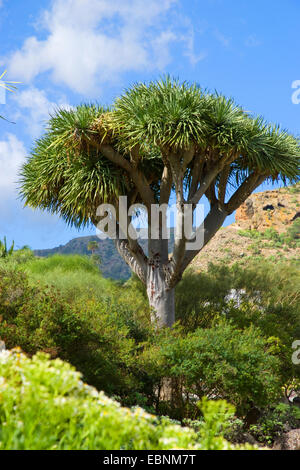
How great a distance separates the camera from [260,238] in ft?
154

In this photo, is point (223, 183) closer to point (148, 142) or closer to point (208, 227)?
point (208, 227)

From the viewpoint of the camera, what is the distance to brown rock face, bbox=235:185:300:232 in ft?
167

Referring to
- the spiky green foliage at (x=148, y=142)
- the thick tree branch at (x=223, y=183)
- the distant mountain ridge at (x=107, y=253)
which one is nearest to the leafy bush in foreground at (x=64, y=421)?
the spiky green foliage at (x=148, y=142)

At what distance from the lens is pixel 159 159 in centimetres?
1189

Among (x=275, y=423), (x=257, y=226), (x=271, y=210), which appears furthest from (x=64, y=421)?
(x=271, y=210)

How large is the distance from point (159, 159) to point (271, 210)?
42495 mm

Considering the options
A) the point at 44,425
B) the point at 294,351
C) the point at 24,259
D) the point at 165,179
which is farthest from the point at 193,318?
the point at 24,259

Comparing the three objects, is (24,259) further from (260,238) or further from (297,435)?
(260,238)

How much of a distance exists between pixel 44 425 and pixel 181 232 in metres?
7.25

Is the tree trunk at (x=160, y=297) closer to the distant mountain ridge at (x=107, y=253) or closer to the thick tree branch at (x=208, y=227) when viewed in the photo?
the thick tree branch at (x=208, y=227)

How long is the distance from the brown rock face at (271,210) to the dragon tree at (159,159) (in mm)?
40175

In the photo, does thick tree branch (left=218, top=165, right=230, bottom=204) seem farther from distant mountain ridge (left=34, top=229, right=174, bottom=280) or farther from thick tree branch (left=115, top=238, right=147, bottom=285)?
distant mountain ridge (left=34, top=229, right=174, bottom=280)

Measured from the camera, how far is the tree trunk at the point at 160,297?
1066 centimetres

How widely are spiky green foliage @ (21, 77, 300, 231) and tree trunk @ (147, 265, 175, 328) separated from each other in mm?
2044
